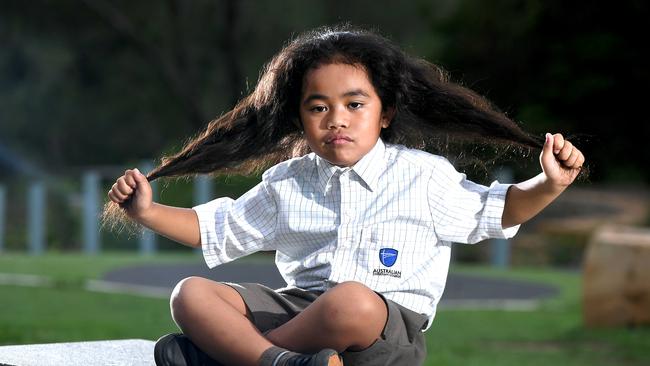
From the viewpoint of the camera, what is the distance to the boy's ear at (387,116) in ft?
10.2

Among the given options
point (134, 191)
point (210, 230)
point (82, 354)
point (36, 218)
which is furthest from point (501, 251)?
point (134, 191)

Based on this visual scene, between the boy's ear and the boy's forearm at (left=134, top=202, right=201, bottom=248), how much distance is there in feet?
1.84

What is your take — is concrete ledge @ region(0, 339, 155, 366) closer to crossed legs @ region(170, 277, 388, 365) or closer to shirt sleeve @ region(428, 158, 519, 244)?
crossed legs @ region(170, 277, 388, 365)

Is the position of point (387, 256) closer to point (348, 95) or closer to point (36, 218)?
point (348, 95)

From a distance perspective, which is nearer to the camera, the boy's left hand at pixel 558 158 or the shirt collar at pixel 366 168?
the boy's left hand at pixel 558 158

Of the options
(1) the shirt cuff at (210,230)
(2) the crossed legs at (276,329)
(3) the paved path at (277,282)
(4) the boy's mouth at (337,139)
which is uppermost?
(3) the paved path at (277,282)

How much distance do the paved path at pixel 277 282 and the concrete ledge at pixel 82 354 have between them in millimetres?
6994

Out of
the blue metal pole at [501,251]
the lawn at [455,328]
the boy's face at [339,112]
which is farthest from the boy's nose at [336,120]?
the blue metal pole at [501,251]

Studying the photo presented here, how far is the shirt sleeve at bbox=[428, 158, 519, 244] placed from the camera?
3.01 meters

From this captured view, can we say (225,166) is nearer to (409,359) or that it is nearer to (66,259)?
(409,359)

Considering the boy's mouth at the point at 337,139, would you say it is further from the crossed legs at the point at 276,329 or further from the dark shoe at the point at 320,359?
the dark shoe at the point at 320,359

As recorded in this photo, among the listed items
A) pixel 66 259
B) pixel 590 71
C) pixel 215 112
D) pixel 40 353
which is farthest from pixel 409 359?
pixel 215 112

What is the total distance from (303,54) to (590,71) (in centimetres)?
1604

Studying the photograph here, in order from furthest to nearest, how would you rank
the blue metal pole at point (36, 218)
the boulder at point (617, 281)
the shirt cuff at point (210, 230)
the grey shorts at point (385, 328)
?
the blue metal pole at point (36, 218)
the boulder at point (617, 281)
the shirt cuff at point (210, 230)
the grey shorts at point (385, 328)
